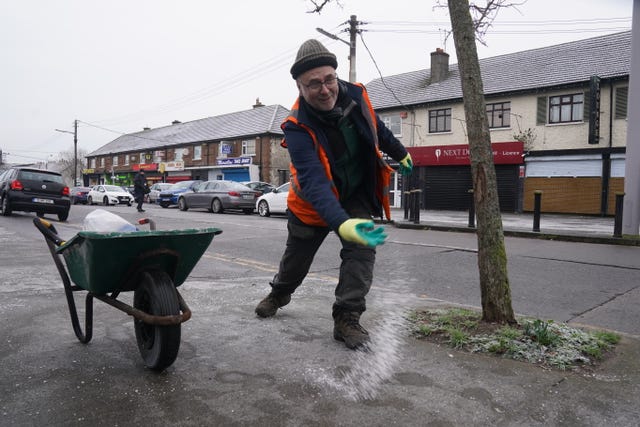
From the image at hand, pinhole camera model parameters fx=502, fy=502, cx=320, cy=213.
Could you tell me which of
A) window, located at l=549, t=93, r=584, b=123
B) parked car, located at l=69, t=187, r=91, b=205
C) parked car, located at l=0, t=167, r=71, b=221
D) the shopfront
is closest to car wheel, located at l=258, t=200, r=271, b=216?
parked car, located at l=0, t=167, r=71, b=221

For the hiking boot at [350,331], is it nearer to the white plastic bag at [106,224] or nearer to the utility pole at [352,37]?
the white plastic bag at [106,224]

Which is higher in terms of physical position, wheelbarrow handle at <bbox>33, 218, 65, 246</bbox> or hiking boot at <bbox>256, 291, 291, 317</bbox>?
wheelbarrow handle at <bbox>33, 218, 65, 246</bbox>

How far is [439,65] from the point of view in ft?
92.9

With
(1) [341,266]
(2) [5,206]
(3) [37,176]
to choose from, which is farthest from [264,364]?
(2) [5,206]

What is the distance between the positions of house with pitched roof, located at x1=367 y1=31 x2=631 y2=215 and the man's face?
577 inches

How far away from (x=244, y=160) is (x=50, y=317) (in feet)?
114

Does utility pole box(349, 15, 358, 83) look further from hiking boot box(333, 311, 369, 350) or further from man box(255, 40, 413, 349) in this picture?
hiking boot box(333, 311, 369, 350)

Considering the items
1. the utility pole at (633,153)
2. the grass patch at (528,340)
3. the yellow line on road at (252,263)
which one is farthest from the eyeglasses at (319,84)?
the utility pole at (633,153)

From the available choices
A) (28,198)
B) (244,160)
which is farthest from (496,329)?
(244,160)

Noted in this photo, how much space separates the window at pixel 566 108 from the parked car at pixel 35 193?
20259 millimetres

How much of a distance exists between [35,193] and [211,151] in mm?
27985

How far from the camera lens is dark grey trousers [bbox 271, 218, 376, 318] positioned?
11.0 feet

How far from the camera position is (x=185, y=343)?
134 inches

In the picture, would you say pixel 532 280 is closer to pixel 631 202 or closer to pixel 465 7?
pixel 465 7
